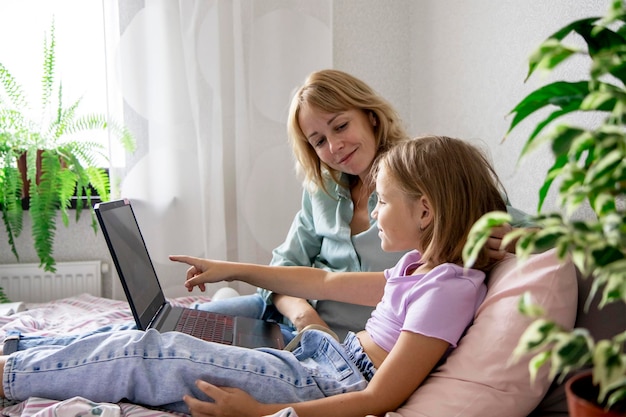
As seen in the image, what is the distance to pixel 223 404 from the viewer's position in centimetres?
106

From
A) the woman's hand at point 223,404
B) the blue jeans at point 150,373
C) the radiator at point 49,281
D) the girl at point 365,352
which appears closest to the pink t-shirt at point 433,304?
the girl at point 365,352

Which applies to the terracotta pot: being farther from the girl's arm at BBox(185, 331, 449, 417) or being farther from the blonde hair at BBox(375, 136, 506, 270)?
the blonde hair at BBox(375, 136, 506, 270)

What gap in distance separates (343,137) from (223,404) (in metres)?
0.80

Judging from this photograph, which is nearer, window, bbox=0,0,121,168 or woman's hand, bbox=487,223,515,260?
woman's hand, bbox=487,223,515,260

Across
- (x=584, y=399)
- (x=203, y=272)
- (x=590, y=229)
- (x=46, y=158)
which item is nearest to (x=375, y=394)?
(x=584, y=399)

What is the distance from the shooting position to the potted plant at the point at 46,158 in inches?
87.9

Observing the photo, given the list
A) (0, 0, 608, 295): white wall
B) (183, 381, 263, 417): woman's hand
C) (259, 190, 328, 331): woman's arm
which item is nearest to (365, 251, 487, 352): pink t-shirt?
(183, 381, 263, 417): woman's hand

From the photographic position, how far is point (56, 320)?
1837mm

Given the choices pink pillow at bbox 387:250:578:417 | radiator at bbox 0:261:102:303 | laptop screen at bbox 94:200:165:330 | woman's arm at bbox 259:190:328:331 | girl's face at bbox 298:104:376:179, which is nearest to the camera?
pink pillow at bbox 387:250:578:417

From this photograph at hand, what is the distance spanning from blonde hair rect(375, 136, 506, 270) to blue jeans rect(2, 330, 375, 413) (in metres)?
0.28

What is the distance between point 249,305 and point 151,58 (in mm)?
990

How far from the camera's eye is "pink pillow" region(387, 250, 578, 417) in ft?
3.28

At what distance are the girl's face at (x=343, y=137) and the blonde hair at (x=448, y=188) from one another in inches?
17.3

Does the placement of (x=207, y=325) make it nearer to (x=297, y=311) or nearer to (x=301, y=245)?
(x=297, y=311)
